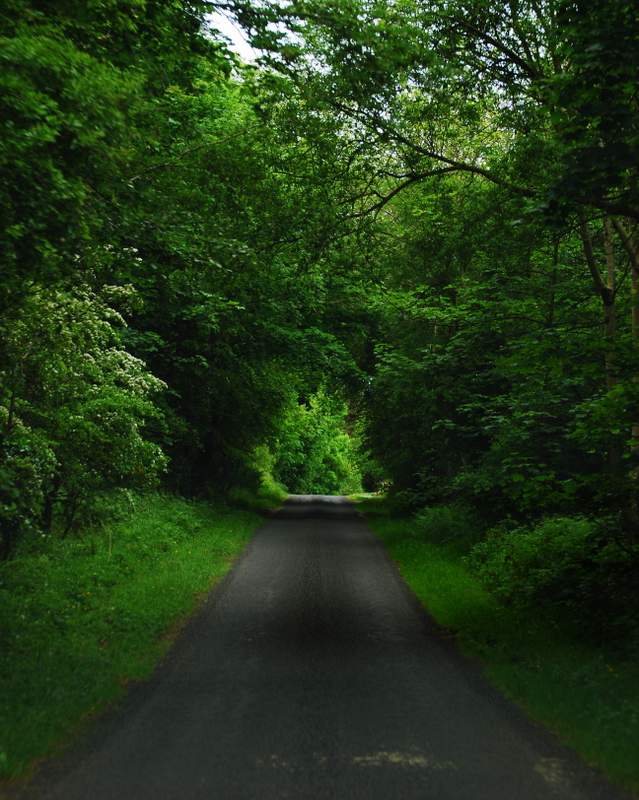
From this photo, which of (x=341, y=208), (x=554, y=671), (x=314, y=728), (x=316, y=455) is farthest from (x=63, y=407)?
(x=316, y=455)

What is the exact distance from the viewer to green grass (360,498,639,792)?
6.08 m

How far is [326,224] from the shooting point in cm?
1105

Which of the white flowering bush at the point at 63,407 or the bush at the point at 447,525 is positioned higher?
the white flowering bush at the point at 63,407

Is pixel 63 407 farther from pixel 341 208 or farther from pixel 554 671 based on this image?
pixel 554 671

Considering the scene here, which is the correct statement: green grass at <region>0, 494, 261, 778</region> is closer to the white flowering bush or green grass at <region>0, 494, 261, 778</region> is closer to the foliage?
the white flowering bush

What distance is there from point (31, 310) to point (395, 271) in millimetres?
11221

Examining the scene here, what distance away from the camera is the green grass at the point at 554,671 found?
A: 608cm

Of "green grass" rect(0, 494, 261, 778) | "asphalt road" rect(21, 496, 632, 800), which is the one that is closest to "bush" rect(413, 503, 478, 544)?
"green grass" rect(0, 494, 261, 778)

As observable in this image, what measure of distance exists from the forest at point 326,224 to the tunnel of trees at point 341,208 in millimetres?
46

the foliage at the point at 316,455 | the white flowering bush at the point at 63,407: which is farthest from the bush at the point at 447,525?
the foliage at the point at 316,455

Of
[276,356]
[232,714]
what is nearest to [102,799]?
[232,714]

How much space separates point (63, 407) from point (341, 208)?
207 inches

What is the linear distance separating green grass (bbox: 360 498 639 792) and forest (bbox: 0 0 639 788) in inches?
6.0

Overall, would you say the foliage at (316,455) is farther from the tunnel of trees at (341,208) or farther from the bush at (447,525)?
the tunnel of trees at (341,208)
